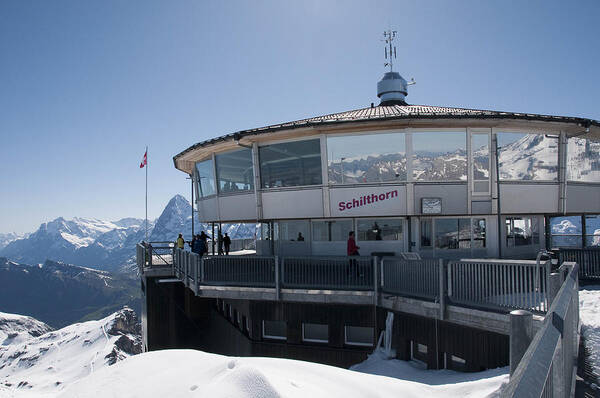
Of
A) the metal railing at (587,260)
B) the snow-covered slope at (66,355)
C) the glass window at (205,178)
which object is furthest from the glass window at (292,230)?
the snow-covered slope at (66,355)

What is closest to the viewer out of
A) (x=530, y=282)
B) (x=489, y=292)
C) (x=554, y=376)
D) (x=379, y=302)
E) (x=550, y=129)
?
(x=554, y=376)

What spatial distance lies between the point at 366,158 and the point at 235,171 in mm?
6380

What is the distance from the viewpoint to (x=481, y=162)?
1617 cm

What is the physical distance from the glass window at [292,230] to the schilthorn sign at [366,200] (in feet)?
8.56

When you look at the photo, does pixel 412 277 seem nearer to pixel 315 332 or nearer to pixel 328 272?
pixel 328 272

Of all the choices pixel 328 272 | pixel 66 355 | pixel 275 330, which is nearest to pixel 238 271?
pixel 275 330

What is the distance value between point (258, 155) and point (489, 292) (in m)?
11.0

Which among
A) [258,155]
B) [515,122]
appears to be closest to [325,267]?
[258,155]

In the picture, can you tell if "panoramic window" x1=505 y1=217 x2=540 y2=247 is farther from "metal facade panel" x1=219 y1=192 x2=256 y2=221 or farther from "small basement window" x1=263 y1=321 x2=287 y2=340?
"metal facade panel" x1=219 y1=192 x2=256 y2=221

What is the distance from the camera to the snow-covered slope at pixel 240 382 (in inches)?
232

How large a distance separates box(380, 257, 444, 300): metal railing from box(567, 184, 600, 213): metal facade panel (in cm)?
990

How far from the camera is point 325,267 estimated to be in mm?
13555

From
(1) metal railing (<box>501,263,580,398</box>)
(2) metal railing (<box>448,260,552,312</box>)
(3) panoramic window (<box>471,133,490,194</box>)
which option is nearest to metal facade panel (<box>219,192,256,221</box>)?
(3) panoramic window (<box>471,133,490,194</box>)

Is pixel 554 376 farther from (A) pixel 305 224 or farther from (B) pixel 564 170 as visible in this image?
(B) pixel 564 170
